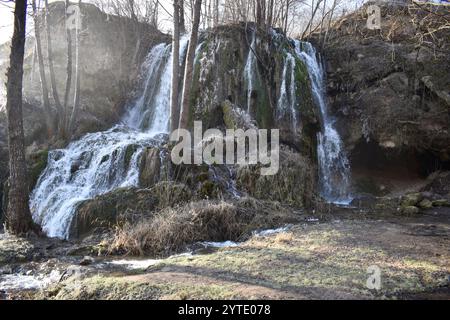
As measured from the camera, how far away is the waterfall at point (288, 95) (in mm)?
14945

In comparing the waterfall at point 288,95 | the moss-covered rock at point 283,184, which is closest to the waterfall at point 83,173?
the moss-covered rock at point 283,184

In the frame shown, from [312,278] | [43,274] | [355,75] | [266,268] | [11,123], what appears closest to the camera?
[312,278]

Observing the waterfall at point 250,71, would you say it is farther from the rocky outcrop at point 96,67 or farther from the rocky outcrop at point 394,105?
the rocky outcrop at point 96,67

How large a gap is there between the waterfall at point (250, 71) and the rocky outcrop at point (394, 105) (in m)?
3.73

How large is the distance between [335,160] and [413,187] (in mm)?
3288

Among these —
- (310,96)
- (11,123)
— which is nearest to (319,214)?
(310,96)

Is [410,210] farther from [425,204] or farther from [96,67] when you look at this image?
[96,67]

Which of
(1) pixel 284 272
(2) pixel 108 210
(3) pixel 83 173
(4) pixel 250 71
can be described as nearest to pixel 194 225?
(2) pixel 108 210

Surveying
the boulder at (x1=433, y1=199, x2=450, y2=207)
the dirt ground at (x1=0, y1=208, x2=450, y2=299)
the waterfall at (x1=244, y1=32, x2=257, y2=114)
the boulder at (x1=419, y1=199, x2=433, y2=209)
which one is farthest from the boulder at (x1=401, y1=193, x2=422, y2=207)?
the waterfall at (x1=244, y1=32, x2=257, y2=114)

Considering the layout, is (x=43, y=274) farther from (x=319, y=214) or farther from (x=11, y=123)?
(x=319, y=214)

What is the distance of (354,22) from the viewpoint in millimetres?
20547

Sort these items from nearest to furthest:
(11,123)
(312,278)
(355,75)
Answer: (312,278) → (11,123) → (355,75)

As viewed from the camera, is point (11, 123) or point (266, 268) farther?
point (11, 123)

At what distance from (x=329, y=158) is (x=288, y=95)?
2939 millimetres
